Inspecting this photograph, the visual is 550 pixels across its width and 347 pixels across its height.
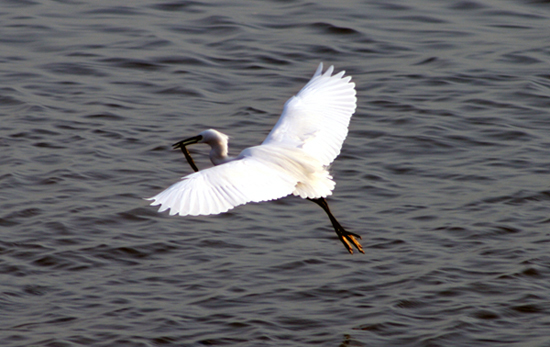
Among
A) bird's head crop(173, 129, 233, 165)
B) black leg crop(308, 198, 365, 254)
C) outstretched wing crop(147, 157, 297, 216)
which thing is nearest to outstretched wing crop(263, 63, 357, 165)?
bird's head crop(173, 129, 233, 165)

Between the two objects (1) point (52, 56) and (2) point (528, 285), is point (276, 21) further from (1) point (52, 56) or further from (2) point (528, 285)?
(2) point (528, 285)

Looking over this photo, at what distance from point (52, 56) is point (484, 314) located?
18.5ft

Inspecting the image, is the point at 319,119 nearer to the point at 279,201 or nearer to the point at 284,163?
the point at 284,163

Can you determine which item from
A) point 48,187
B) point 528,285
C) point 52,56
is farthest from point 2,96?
point 528,285

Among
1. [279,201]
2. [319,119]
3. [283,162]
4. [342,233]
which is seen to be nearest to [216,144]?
[283,162]

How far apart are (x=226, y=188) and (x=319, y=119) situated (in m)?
1.46

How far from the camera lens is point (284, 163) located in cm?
486

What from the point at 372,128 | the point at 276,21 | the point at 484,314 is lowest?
the point at 484,314

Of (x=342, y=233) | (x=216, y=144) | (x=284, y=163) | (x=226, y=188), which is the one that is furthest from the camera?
(x=342, y=233)

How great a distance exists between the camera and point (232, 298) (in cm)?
538

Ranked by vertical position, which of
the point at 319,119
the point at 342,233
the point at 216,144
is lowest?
the point at 342,233

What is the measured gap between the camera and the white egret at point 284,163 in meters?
4.16

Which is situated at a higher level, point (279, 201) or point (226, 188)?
point (226, 188)

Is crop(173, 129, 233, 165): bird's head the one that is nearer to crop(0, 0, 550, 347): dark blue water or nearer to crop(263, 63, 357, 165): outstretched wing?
crop(263, 63, 357, 165): outstretched wing
